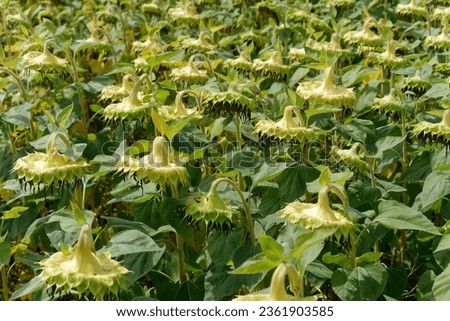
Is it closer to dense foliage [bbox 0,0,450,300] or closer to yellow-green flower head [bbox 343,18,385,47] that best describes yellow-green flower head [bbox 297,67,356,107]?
dense foliage [bbox 0,0,450,300]

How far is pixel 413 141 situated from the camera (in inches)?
120

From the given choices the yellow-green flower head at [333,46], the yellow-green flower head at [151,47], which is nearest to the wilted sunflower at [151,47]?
the yellow-green flower head at [151,47]

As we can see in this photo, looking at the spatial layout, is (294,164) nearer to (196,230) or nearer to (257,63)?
(196,230)

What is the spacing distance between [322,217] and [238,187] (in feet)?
1.36

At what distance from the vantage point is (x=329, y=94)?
2498mm

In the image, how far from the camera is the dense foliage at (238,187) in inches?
73.8

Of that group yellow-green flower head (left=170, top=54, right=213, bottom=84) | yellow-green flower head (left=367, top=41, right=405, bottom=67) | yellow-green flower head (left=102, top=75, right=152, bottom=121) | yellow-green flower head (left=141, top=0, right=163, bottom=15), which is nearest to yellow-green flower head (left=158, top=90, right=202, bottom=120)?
yellow-green flower head (left=102, top=75, right=152, bottom=121)

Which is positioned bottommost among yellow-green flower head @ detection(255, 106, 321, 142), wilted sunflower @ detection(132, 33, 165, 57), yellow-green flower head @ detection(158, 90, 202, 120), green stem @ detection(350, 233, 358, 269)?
wilted sunflower @ detection(132, 33, 165, 57)

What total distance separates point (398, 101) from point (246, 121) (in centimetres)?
55

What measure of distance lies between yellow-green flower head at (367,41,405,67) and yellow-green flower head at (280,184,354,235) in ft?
4.43

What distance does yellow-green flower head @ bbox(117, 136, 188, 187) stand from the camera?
197 centimetres

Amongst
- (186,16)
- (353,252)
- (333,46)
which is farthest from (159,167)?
(186,16)

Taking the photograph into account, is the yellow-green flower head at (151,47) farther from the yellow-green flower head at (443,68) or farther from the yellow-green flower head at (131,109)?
the yellow-green flower head at (443,68)
